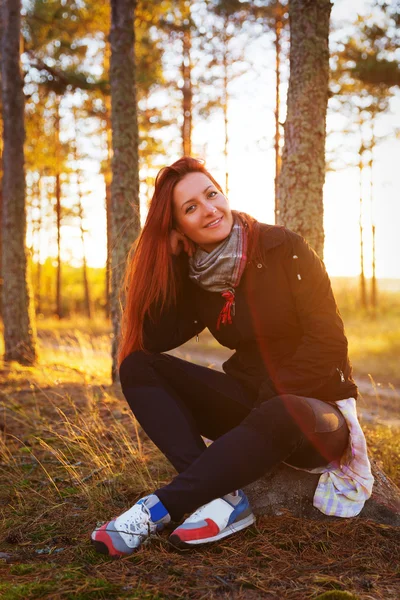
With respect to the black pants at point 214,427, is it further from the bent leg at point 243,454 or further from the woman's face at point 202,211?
the woman's face at point 202,211

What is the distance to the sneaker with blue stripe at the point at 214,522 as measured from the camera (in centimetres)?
213

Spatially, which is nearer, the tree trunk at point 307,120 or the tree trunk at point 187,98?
the tree trunk at point 307,120

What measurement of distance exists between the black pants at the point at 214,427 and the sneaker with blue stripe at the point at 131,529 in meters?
0.05

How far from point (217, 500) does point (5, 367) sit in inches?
236

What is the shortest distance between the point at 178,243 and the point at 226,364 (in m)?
0.69

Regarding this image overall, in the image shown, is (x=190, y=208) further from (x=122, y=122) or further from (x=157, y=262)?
(x=122, y=122)

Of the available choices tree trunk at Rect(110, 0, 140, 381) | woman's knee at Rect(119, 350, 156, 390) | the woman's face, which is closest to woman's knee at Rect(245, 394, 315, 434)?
woman's knee at Rect(119, 350, 156, 390)

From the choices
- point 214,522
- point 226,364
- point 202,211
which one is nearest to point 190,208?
point 202,211

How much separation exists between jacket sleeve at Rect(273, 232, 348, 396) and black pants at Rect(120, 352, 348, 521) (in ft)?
0.41

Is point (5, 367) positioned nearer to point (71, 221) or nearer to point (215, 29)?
point (215, 29)

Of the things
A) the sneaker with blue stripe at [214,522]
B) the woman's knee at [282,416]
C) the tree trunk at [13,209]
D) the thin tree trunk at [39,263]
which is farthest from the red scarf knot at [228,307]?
the thin tree trunk at [39,263]

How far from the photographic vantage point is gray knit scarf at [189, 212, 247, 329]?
262 centimetres

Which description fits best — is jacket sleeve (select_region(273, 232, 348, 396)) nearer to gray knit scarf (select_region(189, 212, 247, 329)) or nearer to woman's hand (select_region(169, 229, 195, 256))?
gray knit scarf (select_region(189, 212, 247, 329))

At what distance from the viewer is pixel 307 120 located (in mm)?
3951
